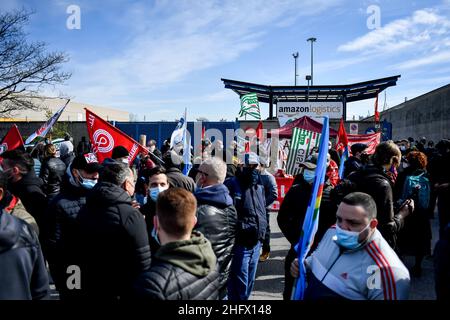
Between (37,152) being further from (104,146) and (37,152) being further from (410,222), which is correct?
(410,222)

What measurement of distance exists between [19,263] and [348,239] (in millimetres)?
2006

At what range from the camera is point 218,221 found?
2.92 m

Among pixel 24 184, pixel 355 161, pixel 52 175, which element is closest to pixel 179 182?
pixel 24 184

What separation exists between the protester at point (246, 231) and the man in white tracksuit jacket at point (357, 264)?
1.39 metres

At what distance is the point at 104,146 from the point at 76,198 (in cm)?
210

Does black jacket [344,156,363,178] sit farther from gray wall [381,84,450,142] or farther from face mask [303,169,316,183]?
gray wall [381,84,450,142]

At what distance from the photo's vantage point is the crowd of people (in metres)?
1.91

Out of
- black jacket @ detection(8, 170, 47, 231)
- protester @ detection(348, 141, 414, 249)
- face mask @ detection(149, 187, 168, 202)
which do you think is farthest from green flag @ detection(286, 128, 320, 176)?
A: black jacket @ detection(8, 170, 47, 231)

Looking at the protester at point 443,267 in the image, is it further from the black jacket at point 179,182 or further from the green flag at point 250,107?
the green flag at point 250,107

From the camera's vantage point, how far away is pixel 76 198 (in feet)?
10.4

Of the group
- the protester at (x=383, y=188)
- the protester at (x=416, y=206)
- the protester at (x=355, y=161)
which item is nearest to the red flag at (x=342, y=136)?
the protester at (x=355, y=161)

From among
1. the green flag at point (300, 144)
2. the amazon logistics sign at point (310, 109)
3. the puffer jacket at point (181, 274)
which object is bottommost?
the puffer jacket at point (181, 274)

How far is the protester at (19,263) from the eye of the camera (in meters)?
1.90
